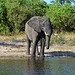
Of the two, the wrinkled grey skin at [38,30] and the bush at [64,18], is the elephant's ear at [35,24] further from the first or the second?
the bush at [64,18]

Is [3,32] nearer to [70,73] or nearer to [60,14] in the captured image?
[60,14]

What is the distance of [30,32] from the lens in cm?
1418

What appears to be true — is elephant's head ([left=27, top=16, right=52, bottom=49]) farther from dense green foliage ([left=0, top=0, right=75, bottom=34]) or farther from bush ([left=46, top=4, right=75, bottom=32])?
bush ([left=46, top=4, right=75, bottom=32])

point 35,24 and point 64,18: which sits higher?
point 35,24

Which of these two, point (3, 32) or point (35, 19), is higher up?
point (35, 19)

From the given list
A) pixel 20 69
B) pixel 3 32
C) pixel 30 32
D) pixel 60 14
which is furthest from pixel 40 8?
pixel 20 69

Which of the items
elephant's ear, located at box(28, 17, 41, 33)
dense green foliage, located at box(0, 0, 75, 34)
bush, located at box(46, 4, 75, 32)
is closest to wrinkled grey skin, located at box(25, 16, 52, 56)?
elephant's ear, located at box(28, 17, 41, 33)

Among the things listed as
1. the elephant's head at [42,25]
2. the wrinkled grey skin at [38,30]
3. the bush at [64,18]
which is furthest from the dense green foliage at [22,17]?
the elephant's head at [42,25]

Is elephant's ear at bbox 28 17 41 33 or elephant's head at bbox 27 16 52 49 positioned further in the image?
elephant's ear at bbox 28 17 41 33

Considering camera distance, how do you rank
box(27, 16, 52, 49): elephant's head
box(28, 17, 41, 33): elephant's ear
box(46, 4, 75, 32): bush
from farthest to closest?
box(46, 4, 75, 32): bush < box(28, 17, 41, 33): elephant's ear < box(27, 16, 52, 49): elephant's head

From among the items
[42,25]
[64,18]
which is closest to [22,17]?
[64,18]

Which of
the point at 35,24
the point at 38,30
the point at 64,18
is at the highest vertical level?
the point at 35,24

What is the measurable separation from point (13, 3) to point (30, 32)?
73.2 feet

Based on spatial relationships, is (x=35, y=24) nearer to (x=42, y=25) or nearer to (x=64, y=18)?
(x=42, y=25)
